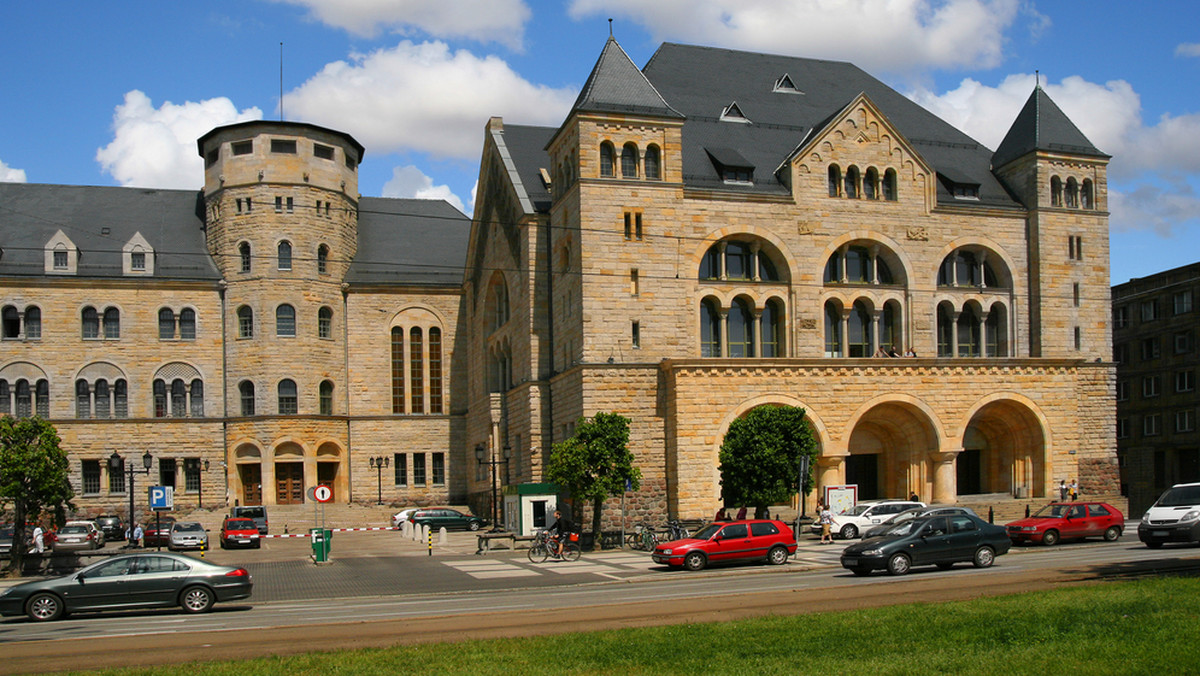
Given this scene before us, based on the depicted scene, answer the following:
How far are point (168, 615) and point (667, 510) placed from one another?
22.2m

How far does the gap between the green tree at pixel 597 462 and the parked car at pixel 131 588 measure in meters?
15.8

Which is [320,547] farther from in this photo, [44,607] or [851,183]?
[851,183]

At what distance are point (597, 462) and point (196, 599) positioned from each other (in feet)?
55.4

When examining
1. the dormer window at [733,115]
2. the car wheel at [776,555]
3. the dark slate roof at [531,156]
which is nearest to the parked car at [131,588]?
the car wheel at [776,555]

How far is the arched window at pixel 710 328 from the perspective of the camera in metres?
45.7

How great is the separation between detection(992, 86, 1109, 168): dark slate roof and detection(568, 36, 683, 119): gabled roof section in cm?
1688

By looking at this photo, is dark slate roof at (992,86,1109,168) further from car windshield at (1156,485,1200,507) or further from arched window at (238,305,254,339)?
arched window at (238,305,254,339)

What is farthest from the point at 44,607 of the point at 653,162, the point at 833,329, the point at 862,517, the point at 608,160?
the point at 833,329

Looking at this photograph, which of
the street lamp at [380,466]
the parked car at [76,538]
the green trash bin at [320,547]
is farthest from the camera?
the street lamp at [380,466]

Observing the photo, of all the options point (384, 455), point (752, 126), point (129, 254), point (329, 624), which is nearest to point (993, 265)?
point (752, 126)

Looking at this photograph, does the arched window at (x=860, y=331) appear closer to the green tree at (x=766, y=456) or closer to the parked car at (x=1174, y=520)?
the green tree at (x=766, y=456)

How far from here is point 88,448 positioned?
58.9 meters

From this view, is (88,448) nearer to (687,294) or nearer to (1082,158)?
(687,294)

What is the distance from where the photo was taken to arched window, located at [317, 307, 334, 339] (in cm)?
6136
